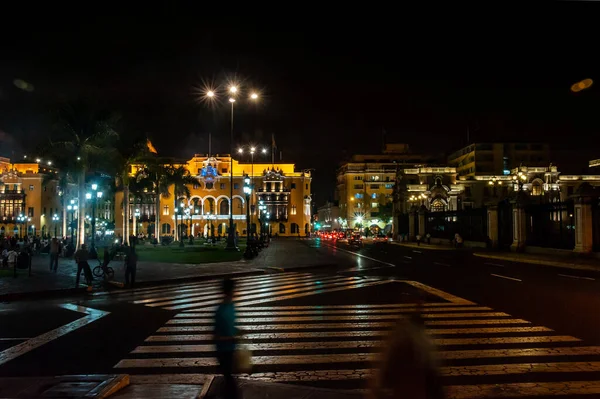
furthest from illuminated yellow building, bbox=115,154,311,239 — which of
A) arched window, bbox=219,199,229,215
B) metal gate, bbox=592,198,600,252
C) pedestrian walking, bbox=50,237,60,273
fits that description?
pedestrian walking, bbox=50,237,60,273

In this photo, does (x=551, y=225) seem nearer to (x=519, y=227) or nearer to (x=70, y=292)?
(x=519, y=227)

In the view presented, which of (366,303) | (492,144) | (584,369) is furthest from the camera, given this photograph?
(492,144)

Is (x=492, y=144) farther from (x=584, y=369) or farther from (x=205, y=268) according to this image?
(x=584, y=369)


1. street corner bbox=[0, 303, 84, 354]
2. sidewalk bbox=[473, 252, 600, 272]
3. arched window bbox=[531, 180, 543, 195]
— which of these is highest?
arched window bbox=[531, 180, 543, 195]

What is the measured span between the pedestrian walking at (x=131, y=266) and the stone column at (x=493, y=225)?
34.1 meters

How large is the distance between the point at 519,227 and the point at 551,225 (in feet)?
11.5

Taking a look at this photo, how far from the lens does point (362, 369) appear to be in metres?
8.38

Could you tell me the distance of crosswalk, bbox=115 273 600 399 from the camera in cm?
768

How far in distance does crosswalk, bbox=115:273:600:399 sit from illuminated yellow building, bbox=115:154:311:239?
108m

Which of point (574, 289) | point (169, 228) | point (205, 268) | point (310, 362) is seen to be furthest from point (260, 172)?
point (310, 362)

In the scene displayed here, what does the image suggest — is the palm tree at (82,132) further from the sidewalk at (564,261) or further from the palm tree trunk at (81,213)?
the sidewalk at (564,261)

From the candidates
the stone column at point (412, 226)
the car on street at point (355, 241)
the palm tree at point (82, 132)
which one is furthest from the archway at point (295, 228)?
the palm tree at point (82, 132)

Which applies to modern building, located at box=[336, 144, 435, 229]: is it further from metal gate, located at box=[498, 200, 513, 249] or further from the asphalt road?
the asphalt road

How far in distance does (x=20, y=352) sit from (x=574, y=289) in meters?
17.0
